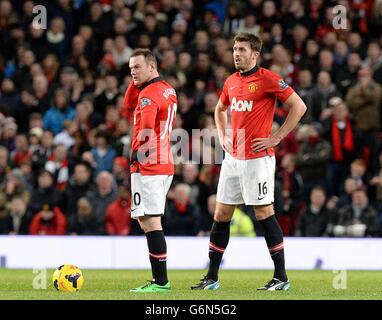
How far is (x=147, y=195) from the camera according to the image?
1159cm

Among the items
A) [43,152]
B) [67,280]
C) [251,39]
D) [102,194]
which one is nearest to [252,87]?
[251,39]

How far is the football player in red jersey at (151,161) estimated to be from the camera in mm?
11562

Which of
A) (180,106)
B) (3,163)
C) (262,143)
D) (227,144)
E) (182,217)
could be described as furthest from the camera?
(180,106)

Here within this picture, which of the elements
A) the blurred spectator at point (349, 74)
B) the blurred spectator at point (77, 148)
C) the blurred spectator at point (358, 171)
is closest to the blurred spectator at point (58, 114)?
the blurred spectator at point (77, 148)

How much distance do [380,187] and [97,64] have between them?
6.51 meters

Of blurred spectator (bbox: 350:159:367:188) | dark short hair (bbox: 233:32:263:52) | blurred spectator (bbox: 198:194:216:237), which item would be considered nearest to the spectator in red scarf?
blurred spectator (bbox: 350:159:367:188)

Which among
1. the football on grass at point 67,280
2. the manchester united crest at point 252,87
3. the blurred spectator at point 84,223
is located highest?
the manchester united crest at point 252,87

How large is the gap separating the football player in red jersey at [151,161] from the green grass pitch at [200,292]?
458 millimetres

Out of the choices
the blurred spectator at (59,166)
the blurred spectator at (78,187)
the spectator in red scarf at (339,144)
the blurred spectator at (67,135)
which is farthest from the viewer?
the blurred spectator at (67,135)

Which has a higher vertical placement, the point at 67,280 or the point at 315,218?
the point at 315,218

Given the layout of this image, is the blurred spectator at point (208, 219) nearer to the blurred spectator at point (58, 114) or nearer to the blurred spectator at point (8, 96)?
the blurred spectator at point (58, 114)

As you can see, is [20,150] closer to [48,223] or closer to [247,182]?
[48,223]

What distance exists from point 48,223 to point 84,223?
1.92 feet

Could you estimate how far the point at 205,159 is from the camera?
1925cm
